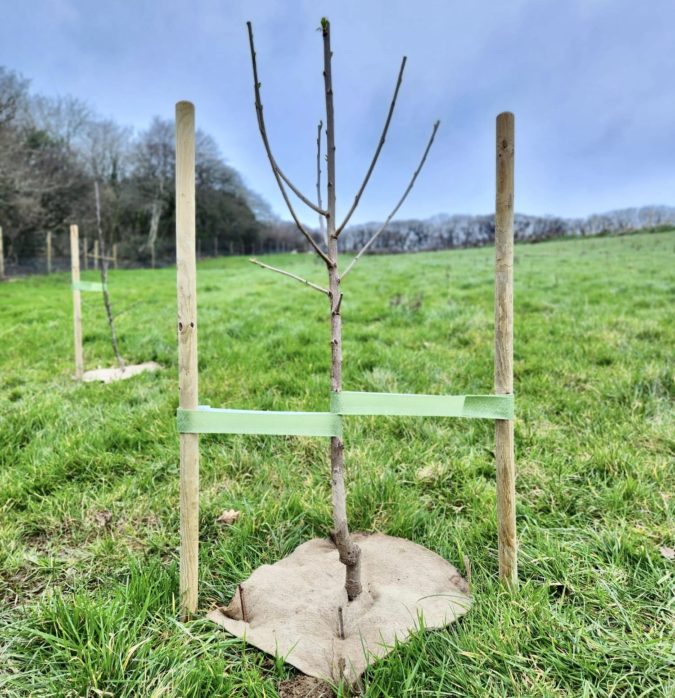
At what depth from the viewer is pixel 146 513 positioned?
2.53m

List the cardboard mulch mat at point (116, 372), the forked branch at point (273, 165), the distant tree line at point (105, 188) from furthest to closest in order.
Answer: the distant tree line at point (105, 188)
the cardboard mulch mat at point (116, 372)
the forked branch at point (273, 165)

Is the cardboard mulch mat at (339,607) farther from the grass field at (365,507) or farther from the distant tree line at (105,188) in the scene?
the distant tree line at (105,188)

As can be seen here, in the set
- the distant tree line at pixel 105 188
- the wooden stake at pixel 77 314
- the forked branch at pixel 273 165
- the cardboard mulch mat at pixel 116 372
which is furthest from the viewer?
the distant tree line at pixel 105 188

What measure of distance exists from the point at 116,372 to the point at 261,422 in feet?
14.1

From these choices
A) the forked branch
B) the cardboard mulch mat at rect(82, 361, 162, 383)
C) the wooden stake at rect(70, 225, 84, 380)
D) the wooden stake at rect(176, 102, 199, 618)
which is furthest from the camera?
the wooden stake at rect(70, 225, 84, 380)

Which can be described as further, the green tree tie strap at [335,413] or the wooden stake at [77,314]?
the wooden stake at [77,314]

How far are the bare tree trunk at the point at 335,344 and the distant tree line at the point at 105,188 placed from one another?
23.3 metres

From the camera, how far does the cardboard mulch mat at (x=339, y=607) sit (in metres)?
1.58

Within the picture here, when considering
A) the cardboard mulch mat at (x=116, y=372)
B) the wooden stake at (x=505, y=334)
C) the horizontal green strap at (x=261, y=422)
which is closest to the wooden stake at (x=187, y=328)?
the horizontal green strap at (x=261, y=422)

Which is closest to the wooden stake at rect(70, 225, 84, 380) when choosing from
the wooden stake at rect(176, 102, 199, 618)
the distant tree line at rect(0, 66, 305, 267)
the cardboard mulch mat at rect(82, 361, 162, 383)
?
the cardboard mulch mat at rect(82, 361, 162, 383)

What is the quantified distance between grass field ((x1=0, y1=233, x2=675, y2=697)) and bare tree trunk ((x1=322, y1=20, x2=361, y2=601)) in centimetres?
33

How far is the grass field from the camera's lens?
4.99ft

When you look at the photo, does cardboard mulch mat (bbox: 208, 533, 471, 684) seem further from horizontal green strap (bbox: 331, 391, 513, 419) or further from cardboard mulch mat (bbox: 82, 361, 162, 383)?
cardboard mulch mat (bbox: 82, 361, 162, 383)

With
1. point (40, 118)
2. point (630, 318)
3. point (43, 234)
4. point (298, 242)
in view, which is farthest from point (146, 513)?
point (298, 242)
